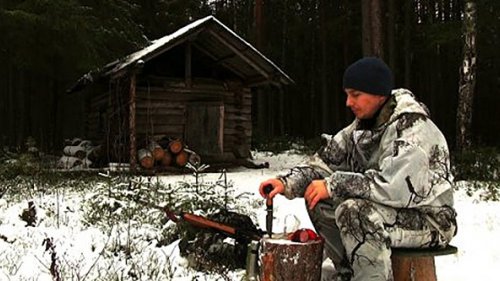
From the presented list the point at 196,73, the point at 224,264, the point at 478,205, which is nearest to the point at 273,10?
the point at 196,73

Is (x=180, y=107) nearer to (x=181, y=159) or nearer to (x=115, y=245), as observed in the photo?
(x=181, y=159)

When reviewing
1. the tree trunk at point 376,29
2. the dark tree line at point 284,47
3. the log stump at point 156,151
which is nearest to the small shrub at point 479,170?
the tree trunk at point 376,29

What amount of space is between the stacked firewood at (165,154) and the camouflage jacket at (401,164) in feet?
31.7

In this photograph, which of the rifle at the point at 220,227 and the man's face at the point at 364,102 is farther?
the rifle at the point at 220,227

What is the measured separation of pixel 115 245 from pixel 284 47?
27354mm

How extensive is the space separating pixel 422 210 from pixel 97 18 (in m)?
12.9

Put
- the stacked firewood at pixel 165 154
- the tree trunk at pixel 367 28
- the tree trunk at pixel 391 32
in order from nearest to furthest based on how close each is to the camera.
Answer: the stacked firewood at pixel 165 154
the tree trunk at pixel 367 28
the tree trunk at pixel 391 32

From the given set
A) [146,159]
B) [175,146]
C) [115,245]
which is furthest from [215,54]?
[115,245]

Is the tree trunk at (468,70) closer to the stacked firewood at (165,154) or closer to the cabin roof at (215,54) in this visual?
the cabin roof at (215,54)

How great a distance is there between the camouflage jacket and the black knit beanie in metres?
0.17

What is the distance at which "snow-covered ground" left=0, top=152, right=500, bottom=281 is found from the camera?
4.52 metres

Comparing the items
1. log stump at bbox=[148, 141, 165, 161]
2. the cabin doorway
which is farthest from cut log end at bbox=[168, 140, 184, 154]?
the cabin doorway

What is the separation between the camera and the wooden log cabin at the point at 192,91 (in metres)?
13.6

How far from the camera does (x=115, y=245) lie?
17.4 feet
